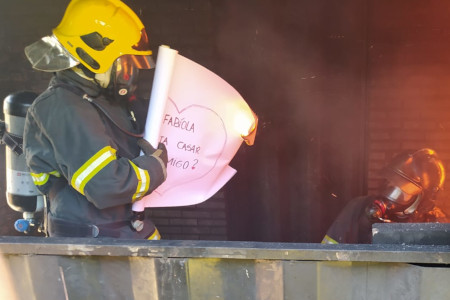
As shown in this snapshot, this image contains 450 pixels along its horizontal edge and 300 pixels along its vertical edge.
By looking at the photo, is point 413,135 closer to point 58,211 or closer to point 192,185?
point 192,185

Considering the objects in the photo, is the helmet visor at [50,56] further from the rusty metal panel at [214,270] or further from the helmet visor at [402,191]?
the helmet visor at [402,191]

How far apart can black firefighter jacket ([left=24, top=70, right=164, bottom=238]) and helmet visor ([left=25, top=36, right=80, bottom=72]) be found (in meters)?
0.06

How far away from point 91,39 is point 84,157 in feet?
1.93

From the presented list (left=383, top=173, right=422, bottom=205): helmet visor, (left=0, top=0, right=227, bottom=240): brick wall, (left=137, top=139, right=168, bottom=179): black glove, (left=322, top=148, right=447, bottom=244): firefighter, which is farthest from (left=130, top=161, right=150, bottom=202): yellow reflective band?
(left=0, top=0, right=227, bottom=240): brick wall

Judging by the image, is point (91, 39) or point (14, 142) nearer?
point (91, 39)

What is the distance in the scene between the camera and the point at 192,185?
268 centimetres

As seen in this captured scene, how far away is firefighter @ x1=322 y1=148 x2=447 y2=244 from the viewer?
2881 millimetres

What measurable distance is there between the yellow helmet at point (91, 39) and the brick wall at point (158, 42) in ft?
5.37

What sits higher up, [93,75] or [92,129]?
[93,75]

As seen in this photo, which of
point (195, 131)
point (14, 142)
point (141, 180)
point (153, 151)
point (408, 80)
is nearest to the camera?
point (141, 180)

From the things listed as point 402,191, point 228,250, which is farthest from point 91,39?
point 402,191

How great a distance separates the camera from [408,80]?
3955 millimetres

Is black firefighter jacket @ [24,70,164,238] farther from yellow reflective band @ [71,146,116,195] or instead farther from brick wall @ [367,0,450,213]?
brick wall @ [367,0,450,213]

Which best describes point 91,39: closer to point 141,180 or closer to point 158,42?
point 141,180
